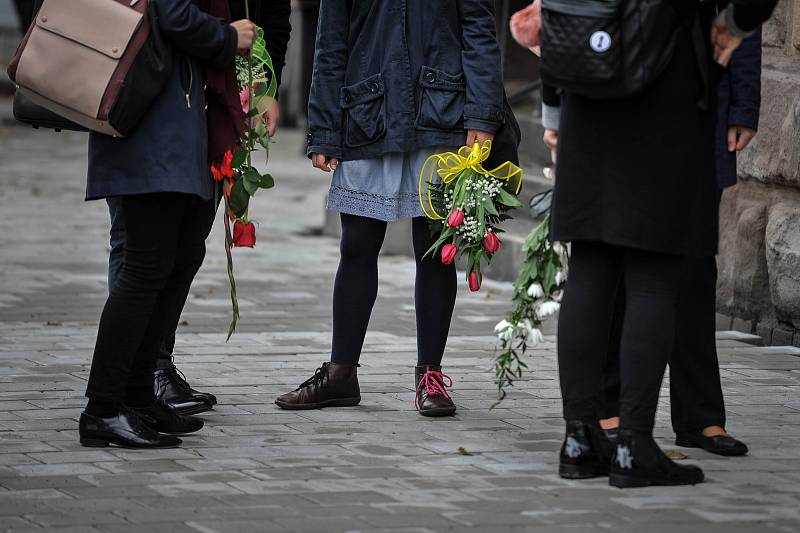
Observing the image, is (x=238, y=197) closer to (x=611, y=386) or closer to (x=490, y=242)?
(x=490, y=242)

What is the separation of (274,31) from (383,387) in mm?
1384

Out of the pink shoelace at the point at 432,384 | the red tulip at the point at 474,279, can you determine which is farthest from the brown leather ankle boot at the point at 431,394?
the red tulip at the point at 474,279

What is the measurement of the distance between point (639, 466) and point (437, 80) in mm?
1618

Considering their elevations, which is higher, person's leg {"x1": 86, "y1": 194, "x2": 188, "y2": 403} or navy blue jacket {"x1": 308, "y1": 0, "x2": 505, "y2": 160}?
navy blue jacket {"x1": 308, "y1": 0, "x2": 505, "y2": 160}

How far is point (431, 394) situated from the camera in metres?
5.37

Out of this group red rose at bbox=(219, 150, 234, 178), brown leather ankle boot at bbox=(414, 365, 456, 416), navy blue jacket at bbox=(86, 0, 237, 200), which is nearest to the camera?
navy blue jacket at bbox=(86, 0, 237, 200)

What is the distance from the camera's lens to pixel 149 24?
449cm

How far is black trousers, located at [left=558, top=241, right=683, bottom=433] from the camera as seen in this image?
14.1 feet

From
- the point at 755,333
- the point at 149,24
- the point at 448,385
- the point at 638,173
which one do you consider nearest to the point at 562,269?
the point at 638,173

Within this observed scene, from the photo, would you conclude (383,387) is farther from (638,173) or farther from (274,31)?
(638,173)

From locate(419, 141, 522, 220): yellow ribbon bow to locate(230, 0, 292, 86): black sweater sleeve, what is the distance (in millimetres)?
655

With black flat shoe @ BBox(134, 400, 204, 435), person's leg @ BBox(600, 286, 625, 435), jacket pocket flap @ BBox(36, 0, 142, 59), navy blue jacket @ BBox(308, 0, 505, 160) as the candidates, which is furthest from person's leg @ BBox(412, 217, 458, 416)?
jacket pocket flap @ BBox(36, 0, 142, 59)

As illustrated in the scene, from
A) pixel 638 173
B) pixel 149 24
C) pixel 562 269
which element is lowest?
pixel 562 269

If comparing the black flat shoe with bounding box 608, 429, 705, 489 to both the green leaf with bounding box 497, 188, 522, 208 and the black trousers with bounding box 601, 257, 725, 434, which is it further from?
the green leaf with bounding box 497, 188, 522, 208
